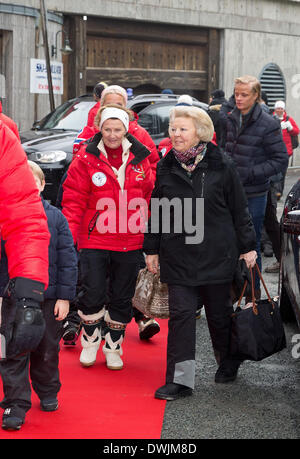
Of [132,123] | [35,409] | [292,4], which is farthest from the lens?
[292,4]

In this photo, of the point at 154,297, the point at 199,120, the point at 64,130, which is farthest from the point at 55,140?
the point at 199,120

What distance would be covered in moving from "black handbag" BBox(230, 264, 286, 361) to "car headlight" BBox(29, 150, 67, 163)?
7861mm

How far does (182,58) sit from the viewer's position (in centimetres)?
2491

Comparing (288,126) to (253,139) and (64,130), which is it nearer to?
(64,130)

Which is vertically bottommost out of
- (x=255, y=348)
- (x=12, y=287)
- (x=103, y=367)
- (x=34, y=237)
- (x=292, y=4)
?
(x=103, y=367)

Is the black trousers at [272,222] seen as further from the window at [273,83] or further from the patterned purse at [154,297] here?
the window at [273,83]

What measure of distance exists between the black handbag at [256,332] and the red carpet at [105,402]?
596 millimetres

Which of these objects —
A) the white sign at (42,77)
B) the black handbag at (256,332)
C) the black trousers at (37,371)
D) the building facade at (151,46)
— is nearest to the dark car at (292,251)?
the black handbag at (256,332)

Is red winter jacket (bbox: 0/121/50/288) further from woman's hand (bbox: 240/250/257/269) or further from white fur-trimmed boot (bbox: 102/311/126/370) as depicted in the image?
white fur-trimmed boot (bbox: 102/311/126/370)

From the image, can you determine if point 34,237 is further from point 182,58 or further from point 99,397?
point 182,58

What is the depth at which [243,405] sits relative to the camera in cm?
505

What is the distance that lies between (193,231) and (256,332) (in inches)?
28.6

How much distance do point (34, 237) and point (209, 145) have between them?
2409mm
